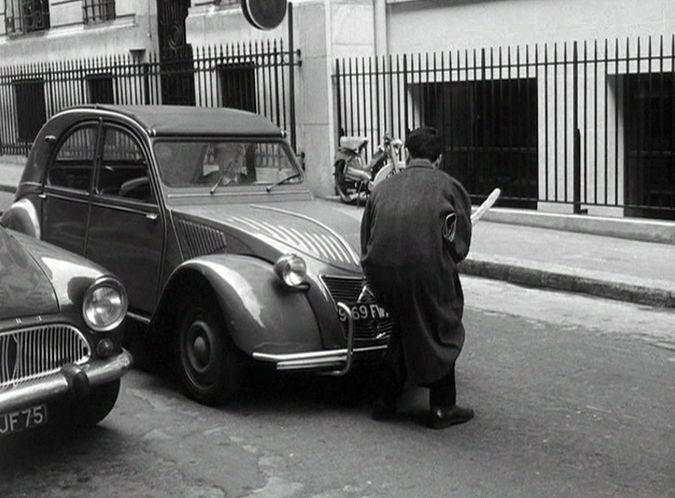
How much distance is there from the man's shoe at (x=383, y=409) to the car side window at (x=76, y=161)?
2882 millimetres

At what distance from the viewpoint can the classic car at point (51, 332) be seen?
188 inches

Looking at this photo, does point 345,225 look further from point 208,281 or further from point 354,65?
point 354,65

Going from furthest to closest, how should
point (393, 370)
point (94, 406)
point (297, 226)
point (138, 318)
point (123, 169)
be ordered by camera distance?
point (123, 169)
point (138, 318)
point (297, 226)
point (393, 370)
point (94, 406)

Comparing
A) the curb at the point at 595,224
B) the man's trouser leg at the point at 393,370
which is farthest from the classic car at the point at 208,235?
the curb at the point at 595,224

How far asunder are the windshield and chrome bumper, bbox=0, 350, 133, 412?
210 cm

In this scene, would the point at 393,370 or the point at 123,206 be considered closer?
the point at 393,370

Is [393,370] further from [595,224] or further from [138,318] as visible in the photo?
[595,224]

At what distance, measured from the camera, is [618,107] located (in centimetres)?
1371

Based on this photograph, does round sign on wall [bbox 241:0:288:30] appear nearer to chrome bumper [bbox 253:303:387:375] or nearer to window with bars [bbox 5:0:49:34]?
chrome bumper [bbox 253:303:387:375]

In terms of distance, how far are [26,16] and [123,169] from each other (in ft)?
68.8

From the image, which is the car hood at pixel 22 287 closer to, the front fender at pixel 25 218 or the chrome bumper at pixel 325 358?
the chrome bumper at pixel 325 358

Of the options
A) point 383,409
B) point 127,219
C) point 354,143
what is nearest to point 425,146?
point 383,409

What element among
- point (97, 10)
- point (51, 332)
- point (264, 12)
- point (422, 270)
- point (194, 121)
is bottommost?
point (51, 332)

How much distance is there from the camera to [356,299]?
6148mm
